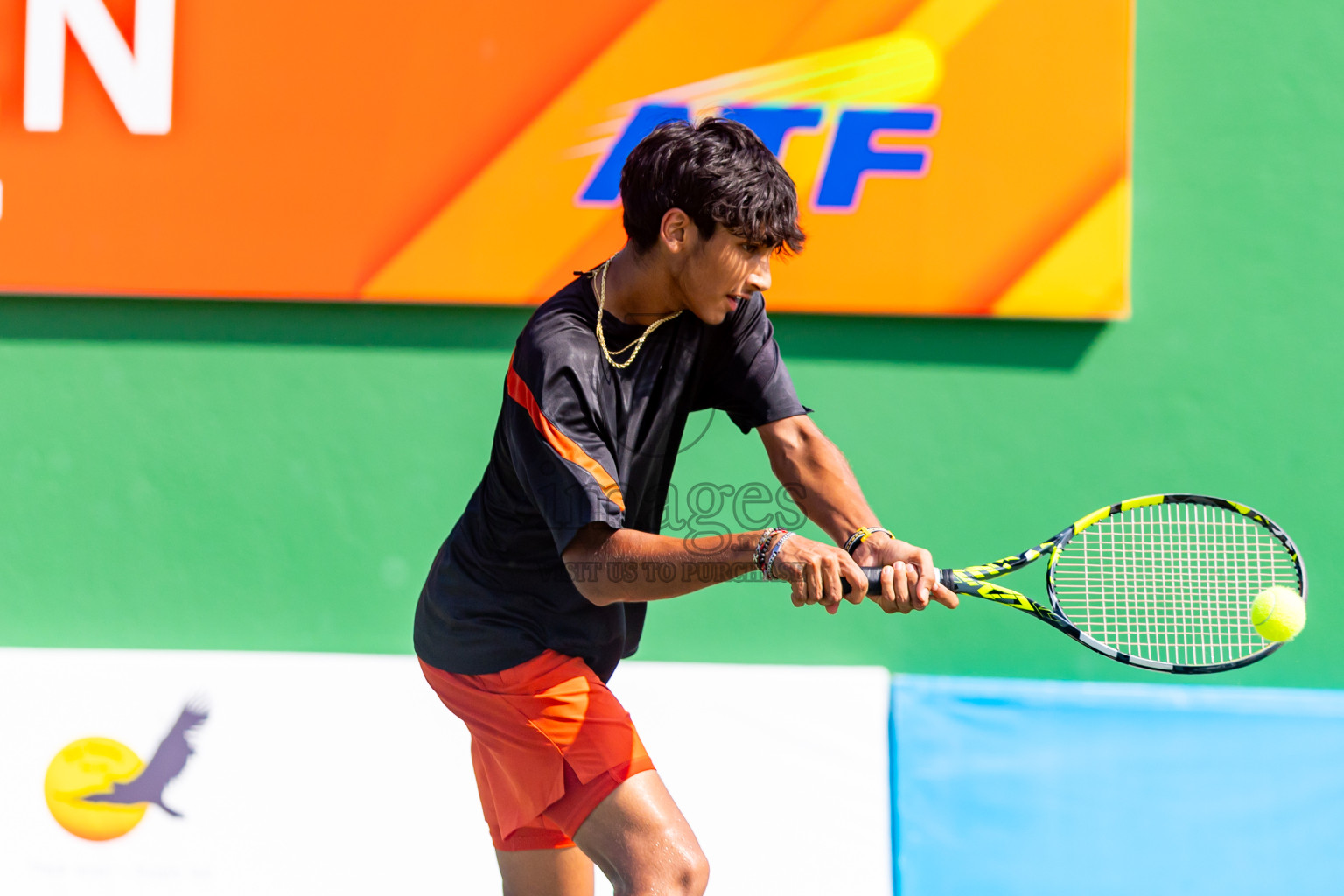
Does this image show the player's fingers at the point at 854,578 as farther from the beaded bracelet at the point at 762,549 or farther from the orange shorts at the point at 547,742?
the orange shorts at the point at 547,742

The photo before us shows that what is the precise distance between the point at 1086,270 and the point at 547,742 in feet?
7.25

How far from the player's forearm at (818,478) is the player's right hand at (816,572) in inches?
15.3

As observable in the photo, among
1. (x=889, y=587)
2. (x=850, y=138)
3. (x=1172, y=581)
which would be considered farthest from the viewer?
(x=850, y=138)

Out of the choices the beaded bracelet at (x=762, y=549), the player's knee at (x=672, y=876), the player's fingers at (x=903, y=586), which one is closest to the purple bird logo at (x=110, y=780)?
the player's knee at (x=672, y=876)

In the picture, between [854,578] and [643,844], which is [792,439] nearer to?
[854,578]

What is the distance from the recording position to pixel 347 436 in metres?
3.65

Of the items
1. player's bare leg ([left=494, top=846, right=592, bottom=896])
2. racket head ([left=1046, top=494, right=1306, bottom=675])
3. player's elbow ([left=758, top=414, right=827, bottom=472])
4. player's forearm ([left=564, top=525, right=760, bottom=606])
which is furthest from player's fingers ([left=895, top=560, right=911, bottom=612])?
racket head ([left=1046, top=494, right=1306, bottom=675])

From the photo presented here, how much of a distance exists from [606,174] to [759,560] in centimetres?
193

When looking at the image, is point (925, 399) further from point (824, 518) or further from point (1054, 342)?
point (824, 518)

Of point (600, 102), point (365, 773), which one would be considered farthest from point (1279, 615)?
point (365, 773)

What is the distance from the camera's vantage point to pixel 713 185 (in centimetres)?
194

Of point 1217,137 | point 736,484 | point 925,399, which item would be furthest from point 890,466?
point 1217,137

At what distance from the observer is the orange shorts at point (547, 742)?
207cm

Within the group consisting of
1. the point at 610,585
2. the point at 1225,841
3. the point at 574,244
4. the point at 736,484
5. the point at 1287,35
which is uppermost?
the point at 1287,35
